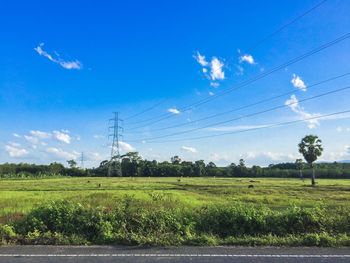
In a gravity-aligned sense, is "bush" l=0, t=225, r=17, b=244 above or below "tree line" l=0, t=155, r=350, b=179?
below

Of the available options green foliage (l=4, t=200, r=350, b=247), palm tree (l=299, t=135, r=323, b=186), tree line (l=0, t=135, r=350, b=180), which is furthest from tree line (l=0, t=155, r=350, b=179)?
green foliage (l=4, t=200, r=350, b=247)

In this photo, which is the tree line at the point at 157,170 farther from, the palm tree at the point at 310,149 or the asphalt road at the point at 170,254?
the asphalt road at the point at 170,254

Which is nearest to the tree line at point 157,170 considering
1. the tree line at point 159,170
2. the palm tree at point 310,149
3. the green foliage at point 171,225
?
the tree line at point 159,170

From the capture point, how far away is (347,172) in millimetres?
132500

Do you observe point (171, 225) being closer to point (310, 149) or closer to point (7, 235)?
point (7, 235)

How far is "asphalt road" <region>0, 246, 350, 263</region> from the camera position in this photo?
7.46 metres

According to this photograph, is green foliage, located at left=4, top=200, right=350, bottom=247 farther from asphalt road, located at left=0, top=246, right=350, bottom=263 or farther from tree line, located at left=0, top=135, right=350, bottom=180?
tree line, located at left=0, top=135, right=350, bottom=180

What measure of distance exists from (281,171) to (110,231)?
143163 mm

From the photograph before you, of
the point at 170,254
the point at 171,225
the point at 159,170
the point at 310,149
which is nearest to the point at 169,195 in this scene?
the point at 171,225

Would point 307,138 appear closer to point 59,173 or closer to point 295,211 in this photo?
point 295,211

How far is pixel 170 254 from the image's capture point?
7.95 meters

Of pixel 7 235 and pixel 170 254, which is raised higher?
pixel 7 235

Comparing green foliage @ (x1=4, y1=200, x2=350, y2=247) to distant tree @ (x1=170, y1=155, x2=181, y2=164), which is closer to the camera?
green foliage @ (x1=4, y1=200, x2=350, y2=247)

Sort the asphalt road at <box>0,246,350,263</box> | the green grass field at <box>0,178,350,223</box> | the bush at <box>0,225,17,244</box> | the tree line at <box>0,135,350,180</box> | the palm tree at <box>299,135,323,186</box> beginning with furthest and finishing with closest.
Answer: the tree line at <box>0,135,350,180</box>
the palm tree at <box>299,135,323,186</box>
the green grass field at <box>0,178,350,223</box>
the bush at <box>0,225,17,244</box>
the asphalt road at <box>0,246,350,263</box>
